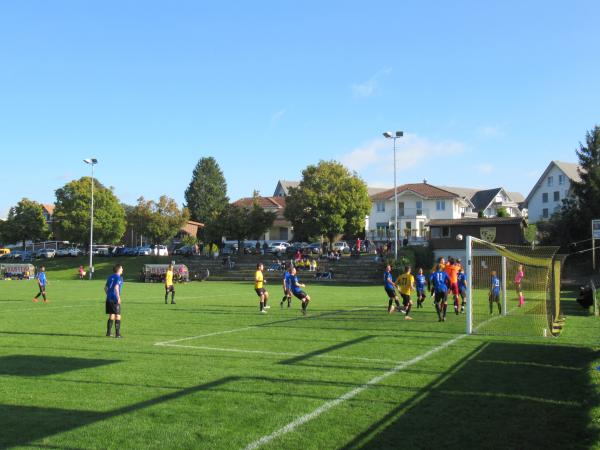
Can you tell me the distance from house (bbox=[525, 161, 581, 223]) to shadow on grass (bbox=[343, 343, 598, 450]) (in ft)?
229

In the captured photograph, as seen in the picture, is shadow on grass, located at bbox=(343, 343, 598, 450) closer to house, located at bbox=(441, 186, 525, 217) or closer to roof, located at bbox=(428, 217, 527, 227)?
roof, located at bbox=(428, 217, 527, 227)

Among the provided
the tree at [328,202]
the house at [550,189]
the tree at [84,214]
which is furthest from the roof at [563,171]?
the tree at [84,214]

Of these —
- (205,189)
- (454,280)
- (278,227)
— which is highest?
(205,189)

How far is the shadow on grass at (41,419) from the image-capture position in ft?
19.4

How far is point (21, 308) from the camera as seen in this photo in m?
21.2

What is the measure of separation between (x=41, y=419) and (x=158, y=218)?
61.9 m

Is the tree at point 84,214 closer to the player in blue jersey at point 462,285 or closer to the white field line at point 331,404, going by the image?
the player in blue jersey at point 462,285

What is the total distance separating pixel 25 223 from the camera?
82.4 m

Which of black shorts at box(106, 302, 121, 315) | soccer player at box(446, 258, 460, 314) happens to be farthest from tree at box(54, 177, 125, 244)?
black shorts at box(106, 302, 121, 315)

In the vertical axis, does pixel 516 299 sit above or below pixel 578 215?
below

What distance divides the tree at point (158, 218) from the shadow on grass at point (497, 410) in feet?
198

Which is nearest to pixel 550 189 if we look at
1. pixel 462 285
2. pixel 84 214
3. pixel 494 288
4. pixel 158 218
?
pixel 158 218

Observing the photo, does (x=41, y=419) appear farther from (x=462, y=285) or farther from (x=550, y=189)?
(x=550, y=189)

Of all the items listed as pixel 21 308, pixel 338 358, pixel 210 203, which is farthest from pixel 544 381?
pixel 210 203
